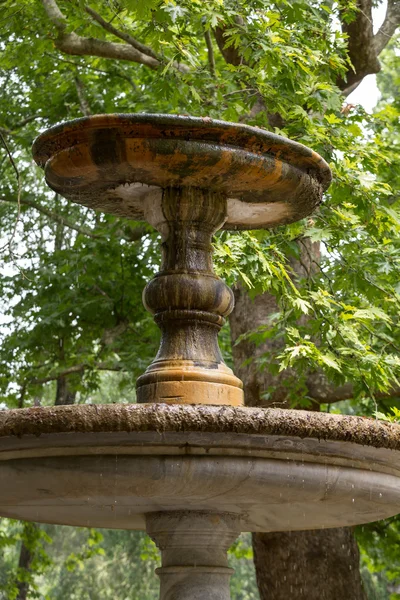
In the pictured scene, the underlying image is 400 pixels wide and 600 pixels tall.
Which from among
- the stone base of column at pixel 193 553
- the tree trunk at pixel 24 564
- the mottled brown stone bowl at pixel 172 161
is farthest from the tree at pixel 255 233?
the tree trunk at pixel 24 564

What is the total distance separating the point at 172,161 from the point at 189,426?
1.43 meters

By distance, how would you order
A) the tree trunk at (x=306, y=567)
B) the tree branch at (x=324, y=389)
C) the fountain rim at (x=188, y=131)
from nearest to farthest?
the fountain rim at (x=188, y=131)
the tree trunk at (x=306, y=567)
the tree branch at (x=324, y=389)

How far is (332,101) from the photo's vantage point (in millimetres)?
7875

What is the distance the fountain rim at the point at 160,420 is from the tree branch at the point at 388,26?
788cm

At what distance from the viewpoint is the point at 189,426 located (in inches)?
124

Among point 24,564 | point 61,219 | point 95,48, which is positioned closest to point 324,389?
point 95,48

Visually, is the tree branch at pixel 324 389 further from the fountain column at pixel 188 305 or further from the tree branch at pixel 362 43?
the fountain column at pixel 188 305

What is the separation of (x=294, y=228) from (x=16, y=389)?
707 cm

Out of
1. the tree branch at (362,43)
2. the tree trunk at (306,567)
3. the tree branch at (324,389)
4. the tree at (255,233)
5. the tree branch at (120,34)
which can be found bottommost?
the tree trunk at (306,567)

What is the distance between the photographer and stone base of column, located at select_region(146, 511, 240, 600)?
150 inches

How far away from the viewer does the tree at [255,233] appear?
24.1 feet

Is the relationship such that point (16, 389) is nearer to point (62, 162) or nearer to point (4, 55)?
point (4, 55)

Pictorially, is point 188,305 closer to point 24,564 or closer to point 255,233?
point 255,233

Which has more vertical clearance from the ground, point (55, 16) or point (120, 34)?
point (55, 16)
